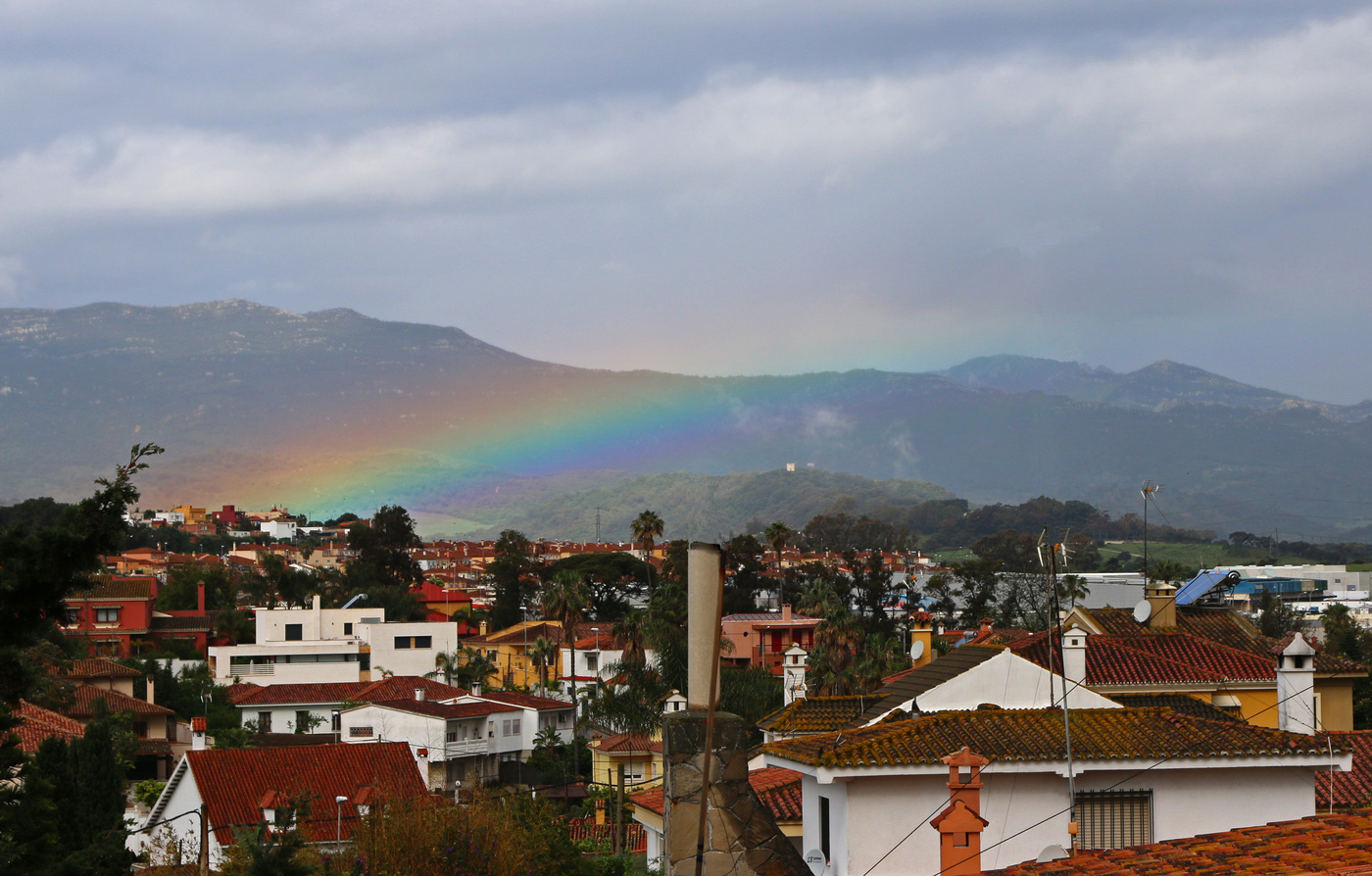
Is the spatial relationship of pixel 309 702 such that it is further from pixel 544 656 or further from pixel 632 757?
pixel 632 757

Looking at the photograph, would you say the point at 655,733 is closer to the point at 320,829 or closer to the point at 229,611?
the point at 320,829

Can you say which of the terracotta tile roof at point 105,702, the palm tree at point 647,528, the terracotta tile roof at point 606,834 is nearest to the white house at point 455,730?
the terracotta tile roof at point 105,702

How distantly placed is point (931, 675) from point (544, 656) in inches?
2405

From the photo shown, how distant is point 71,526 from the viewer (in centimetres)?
1289

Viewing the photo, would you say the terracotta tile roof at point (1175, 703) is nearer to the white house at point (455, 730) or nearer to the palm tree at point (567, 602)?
the white house at point (455, 730)

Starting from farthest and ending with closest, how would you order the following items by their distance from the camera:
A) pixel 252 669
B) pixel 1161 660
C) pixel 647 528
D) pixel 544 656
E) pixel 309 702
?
pixel 647 528 < pixel 544 656 < pixel 252 669 < pixel 309 702 < pixel 1161 660

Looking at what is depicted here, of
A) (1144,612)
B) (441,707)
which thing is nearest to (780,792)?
(1144,612)

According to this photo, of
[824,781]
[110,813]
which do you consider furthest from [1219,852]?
[110,813]

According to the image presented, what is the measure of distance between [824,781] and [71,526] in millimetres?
7725

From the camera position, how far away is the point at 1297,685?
21.0 metres

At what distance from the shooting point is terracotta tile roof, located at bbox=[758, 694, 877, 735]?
73.6 ft

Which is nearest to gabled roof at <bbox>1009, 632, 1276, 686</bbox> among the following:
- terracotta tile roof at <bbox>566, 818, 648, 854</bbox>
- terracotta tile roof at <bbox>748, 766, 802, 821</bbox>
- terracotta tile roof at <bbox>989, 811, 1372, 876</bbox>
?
terracotta tile roof at <bbox>748, 766, 802, 821</bbox>

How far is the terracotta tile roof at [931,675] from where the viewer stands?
17.7 metres

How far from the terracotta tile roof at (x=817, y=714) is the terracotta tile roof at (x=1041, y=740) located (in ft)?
20.2
